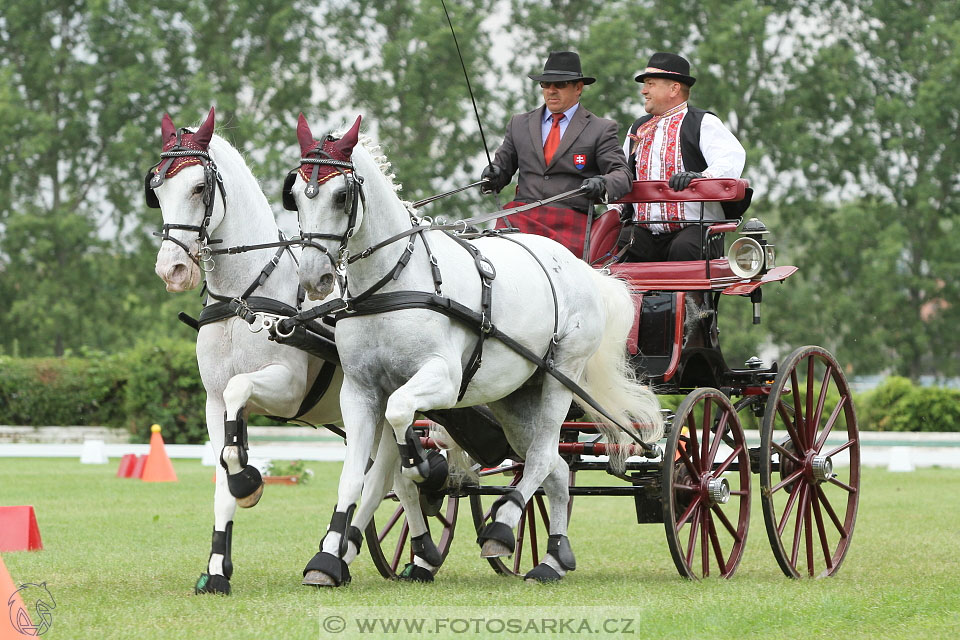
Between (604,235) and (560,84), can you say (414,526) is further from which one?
(560,84)

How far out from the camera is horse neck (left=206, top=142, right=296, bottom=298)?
22.0ft

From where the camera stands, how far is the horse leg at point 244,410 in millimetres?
6109

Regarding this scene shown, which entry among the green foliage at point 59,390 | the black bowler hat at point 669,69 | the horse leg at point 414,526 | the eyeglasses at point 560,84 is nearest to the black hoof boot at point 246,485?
the horse leg at point 414,526

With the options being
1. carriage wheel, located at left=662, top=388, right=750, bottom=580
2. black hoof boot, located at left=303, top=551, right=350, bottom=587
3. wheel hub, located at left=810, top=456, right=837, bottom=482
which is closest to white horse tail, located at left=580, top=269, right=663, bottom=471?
carriage wheel, located at left=662, top=388, right=750, bottom=580

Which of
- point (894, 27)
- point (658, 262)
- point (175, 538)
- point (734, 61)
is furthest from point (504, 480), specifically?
point (894, 27)

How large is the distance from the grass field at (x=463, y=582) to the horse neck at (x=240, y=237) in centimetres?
154

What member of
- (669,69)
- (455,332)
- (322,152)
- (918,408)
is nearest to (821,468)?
(669,69)

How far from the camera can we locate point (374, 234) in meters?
6.21

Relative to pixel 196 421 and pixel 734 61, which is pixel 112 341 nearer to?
pixel 196 421

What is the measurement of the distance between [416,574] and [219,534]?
1.35 m

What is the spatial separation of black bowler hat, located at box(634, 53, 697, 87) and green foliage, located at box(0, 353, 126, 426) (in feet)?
51.5

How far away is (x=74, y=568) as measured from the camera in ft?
24.9

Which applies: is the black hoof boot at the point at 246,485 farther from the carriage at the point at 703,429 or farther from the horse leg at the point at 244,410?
the carriage at the point at 703,429

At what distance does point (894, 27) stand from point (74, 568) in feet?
78.4
